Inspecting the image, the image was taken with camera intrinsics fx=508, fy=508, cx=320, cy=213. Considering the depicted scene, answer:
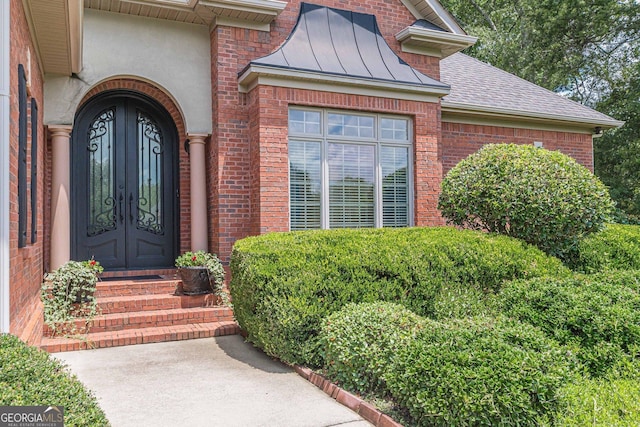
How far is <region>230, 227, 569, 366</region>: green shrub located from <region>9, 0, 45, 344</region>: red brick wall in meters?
2.08

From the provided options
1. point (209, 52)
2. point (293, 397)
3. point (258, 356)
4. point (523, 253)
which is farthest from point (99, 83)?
point (523, 253)

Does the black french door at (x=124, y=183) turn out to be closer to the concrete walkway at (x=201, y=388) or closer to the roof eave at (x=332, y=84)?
the roof eave at (x=332, y=84)

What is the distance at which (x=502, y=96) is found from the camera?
1148 cm

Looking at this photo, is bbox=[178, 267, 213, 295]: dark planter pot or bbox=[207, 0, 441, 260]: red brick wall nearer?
bbox=[178, 267, 213, 295]: dark planter pot

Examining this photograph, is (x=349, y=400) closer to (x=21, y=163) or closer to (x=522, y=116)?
(x=21, y=163)

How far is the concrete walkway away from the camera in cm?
381

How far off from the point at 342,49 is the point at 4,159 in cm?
592

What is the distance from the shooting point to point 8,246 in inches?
150

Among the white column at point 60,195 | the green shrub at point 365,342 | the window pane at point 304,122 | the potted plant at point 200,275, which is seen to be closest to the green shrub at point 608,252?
the green shrub at point 365,342

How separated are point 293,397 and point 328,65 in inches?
212

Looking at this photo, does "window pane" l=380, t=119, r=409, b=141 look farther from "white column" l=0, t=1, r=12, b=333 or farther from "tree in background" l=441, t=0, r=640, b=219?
"tree in background" l=441, t=0, r=640, b=219

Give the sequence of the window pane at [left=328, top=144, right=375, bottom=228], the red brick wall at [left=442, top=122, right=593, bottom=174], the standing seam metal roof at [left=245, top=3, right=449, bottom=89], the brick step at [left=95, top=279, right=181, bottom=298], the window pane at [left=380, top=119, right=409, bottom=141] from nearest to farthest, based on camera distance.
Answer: the brick step at [left=95, top=279, right=181, bottom=298], the standing seam metal roof at [left=245, top=3, right=449, bottom=89], the window pane at [left=328, top=144, right=375, bottom=228], the window pane at [left=380, top=119, right=409, bottom=141], the red brick wall at [left=442, top=122, right=593, bottom=174]

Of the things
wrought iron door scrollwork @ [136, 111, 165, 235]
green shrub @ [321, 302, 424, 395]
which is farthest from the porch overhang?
green shrub @ [321, 302, 424, 395]

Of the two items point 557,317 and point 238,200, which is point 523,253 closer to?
point 557,317
